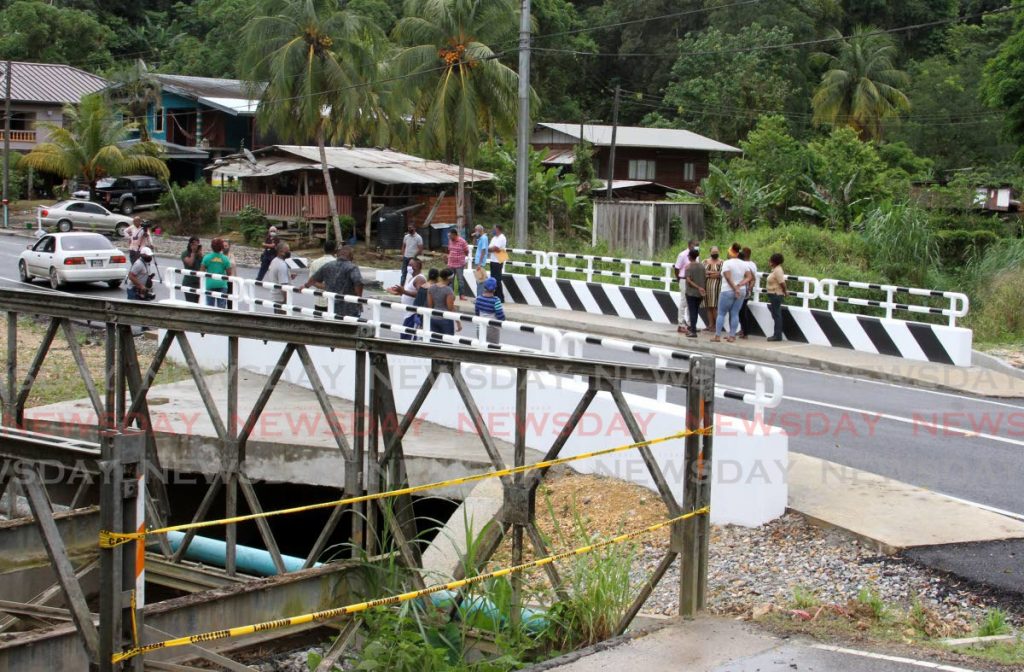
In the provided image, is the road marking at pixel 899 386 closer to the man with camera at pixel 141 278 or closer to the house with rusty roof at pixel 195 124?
the man with camera at pixel 141 278

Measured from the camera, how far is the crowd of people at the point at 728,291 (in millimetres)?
20203

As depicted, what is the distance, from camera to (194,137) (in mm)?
56625

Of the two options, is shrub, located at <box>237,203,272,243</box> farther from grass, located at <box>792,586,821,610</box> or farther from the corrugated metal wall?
grass, located at <box>792,586,821,610</box>

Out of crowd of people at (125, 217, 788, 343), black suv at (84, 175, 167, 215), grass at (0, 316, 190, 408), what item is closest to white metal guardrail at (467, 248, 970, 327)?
crowd of people at (125, 217, 788, 343)

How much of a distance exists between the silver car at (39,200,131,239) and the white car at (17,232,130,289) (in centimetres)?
1326

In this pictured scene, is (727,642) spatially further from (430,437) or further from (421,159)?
(421,159)

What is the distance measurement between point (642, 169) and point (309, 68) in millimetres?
22571

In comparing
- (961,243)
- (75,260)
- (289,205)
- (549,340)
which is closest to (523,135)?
(961,243)

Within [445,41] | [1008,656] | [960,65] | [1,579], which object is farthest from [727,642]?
[960,65]

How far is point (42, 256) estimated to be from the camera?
92.1ft

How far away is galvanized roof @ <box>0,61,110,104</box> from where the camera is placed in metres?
56.9

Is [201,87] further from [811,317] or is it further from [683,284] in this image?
[811,317]

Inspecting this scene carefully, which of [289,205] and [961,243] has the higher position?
[289,205]

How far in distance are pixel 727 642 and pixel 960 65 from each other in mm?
56927
